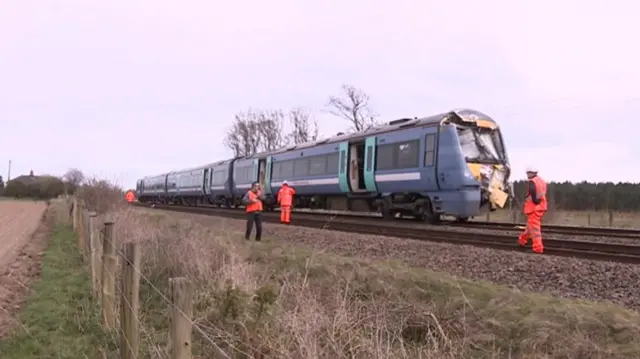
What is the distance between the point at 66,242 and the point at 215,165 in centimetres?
2037

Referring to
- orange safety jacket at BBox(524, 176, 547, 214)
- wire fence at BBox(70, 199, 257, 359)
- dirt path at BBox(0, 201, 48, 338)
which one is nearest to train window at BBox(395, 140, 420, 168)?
orange safety jacket at BBox(524, 176, 547, 214)

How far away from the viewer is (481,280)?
26.5 feet

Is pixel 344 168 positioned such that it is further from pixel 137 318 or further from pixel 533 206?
pixel 137 318

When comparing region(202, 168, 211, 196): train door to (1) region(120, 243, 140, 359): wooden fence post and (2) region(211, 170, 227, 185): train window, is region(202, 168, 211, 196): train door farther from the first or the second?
(1) region(120, 243, 140, 359): wooden fence post

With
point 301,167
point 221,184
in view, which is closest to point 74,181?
point 221,184

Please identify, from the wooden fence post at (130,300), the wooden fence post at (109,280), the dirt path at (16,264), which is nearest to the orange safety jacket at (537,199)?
the wooden fence post at (109,280)

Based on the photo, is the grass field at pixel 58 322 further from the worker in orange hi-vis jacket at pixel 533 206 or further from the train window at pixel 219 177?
the train window at pixel 219 177

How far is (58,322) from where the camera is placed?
7.52 meters

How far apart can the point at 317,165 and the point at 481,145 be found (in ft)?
27.4

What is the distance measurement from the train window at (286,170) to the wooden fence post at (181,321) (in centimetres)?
2177

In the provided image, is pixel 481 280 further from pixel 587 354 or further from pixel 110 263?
pixel 110 263

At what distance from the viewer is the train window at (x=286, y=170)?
82.8 ft

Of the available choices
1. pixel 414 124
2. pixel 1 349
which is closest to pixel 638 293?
pixel 1 349

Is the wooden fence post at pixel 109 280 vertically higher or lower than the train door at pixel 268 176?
lower
